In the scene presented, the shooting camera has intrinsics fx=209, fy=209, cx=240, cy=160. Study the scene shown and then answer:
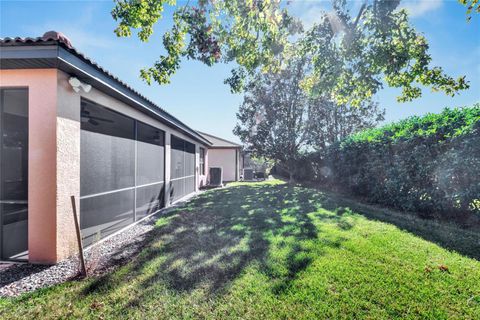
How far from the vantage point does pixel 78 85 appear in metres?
4.11

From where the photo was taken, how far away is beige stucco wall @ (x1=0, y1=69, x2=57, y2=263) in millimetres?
3842

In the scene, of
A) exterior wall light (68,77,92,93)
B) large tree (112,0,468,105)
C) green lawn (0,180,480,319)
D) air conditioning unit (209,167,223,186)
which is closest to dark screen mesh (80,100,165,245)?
exterior wall light (68,77,92,93)

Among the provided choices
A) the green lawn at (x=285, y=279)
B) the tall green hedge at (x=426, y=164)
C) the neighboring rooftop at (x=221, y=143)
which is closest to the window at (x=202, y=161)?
the neighboring rooftop at (x=221, y=143)

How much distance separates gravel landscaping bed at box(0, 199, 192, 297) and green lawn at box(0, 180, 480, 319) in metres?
0.29

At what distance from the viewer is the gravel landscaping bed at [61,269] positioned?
3205mm

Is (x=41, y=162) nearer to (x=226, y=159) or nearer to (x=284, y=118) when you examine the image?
(x=226, y=159)

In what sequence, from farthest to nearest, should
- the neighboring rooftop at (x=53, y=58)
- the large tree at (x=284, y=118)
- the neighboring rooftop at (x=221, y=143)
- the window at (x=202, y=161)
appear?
the neighboring rooftop at (x=221, y=143)
the large tree at (x=284, y=118)
the window at (x=202, y=161)
the neighboring rooftop at (x=53, y=58)

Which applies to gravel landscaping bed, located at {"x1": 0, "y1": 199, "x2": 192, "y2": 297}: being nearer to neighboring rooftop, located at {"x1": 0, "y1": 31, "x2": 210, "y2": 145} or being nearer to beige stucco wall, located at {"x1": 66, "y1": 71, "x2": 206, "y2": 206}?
beige stucco wall, located at {"x1": 66, "y1": 71, "x2": 206, "y2": 206}

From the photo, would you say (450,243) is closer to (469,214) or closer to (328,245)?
(469,214)

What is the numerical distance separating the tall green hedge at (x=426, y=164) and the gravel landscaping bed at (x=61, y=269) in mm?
8259

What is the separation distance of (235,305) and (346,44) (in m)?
6.47

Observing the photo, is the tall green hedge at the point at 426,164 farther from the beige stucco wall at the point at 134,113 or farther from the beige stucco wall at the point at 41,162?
the beige stucco wall at the point at 41,162

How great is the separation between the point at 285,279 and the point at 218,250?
5.21ft

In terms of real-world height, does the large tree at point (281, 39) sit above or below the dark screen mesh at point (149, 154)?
above
